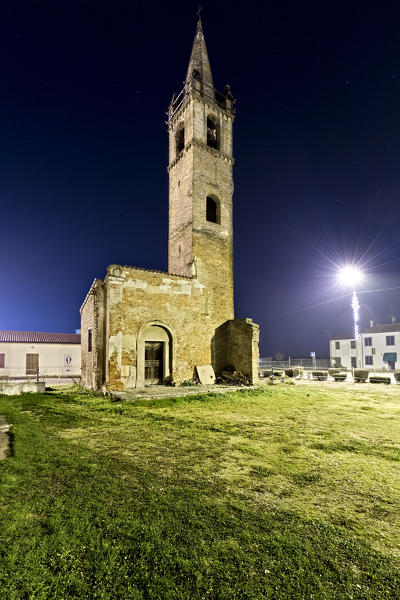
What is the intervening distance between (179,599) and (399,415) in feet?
30.7

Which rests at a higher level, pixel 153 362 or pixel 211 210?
pixel 211 210

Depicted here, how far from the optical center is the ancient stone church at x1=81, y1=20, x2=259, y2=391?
13.2 metres

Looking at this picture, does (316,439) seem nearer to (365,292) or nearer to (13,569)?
(13,569)

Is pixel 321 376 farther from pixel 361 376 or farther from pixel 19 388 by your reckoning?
pixel 19 388

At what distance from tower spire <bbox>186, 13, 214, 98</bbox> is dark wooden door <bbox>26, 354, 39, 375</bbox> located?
25630mm

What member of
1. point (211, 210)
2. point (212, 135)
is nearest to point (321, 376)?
point (211, 210)

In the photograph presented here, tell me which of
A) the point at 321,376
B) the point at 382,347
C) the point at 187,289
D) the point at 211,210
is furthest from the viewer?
the point at 382,347

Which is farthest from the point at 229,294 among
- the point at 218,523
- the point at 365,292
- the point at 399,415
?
the point at 365,292

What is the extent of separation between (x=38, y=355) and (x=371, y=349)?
1539 inches

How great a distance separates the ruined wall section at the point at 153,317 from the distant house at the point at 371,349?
28.9m

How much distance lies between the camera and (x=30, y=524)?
9.61 feet

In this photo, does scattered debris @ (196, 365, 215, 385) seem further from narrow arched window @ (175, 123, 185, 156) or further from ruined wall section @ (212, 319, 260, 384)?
narrow arched window @ (175, 123, 185, 156)

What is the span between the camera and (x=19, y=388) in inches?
519

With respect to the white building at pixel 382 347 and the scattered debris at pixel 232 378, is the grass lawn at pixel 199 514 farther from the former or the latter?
the white building at pixel 382 347
